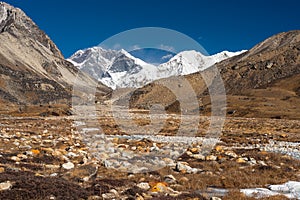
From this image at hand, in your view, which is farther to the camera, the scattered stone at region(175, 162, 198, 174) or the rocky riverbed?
the scattered stone at region(175, 162, 198, 174)

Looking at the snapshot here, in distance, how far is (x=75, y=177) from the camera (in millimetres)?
17109

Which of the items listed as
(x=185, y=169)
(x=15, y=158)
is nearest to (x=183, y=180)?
(x=185, y=169)

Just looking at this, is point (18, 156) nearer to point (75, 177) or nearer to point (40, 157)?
point (40, 157)

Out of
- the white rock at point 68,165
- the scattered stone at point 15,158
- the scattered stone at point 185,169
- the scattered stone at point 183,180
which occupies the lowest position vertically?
the scattered stone at point 183,180

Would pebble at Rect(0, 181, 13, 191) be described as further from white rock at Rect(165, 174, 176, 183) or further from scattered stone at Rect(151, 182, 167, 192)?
white rock at Rect(165, 174, 176, 183)

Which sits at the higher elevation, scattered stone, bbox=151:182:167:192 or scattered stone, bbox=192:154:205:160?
scattered stone, bbox=192:154:205:160

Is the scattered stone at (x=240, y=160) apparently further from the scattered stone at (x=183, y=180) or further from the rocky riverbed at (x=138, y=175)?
the scattered stone at (x=183, y=180)

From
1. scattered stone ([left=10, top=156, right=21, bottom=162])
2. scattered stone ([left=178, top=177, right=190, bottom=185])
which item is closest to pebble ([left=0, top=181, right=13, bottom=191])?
scattered stone ([left=10, top=156, right=21, bottom=162])

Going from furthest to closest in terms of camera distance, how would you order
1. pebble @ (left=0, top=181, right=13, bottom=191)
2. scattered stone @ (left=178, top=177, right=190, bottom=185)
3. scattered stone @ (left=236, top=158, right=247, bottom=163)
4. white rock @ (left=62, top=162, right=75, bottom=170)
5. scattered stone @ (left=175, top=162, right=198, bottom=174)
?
scattered stone @ (left=236, top=158, right=247, bottom=163) → scattered stone @ (left=175, top=162, right=198, bottom=174) → white rock @ (left=62, top=162, right=75, bottom=170) → scattered stone @ (left=178, top=177, right=190, bottom=185) → pebble @ (left=0, top=181, right=13, bottom=191)

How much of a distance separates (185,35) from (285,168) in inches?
437

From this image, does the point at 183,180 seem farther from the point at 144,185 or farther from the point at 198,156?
the point at 198,156

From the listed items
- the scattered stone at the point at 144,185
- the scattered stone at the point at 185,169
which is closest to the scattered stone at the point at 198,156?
the scattered stone at the point at 185,169

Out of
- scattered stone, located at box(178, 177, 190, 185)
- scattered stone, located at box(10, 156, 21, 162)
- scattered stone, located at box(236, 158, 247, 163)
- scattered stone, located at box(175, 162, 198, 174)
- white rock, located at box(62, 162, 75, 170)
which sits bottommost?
scattered stone, located at box(178, 177, 190, 185)

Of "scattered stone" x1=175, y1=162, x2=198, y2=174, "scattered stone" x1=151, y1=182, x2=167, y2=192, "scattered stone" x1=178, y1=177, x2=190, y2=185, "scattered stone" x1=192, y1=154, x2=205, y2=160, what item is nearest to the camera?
"scattered stone" x1=151, y1=182, x2=167, y2=192
